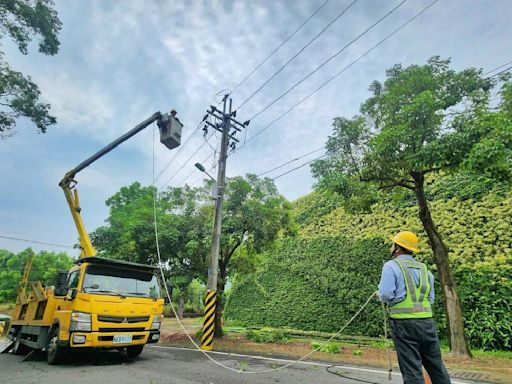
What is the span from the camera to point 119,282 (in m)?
7.45

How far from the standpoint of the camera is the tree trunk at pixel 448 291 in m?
8.92

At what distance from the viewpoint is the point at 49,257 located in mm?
56875

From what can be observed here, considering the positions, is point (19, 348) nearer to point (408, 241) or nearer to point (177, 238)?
point (177, 238)

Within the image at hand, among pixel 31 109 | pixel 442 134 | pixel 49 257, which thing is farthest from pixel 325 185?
pixel 49 257

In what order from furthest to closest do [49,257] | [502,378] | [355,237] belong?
[49,257], [355,237], [502,378]

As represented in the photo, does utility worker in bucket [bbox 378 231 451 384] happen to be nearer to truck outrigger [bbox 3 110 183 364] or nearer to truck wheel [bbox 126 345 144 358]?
truck outrigger [bbox 3 110 183 364]

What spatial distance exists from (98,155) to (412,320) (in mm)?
10510

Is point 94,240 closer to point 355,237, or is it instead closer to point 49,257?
point 355,237

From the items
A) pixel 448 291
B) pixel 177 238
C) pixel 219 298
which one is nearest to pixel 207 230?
pixel 177 238

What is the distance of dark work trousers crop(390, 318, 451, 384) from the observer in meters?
3.25

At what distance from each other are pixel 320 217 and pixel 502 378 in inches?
598

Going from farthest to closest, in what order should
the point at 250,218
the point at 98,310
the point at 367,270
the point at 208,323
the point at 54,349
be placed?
1. the point at 367,270
2. the point at 250,218
3. the point at 208,323
4. the point at 54,349
5. the point at 98,310

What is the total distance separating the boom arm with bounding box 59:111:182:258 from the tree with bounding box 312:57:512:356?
4.93 meters

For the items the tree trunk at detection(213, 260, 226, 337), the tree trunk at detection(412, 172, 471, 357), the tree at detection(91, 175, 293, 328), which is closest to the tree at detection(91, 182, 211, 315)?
the tree at detection(91, 175, 293, 328)
